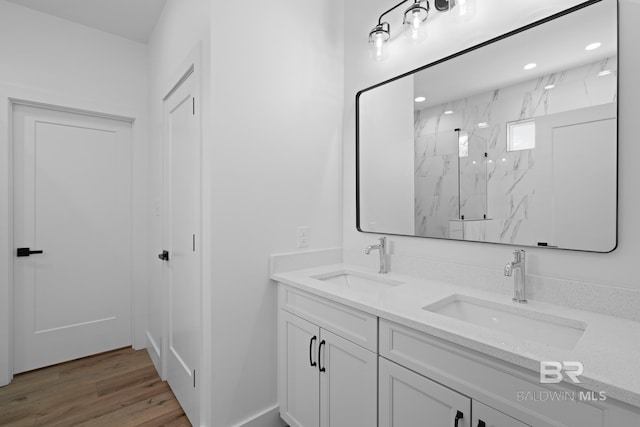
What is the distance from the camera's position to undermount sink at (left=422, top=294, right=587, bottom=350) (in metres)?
1.08

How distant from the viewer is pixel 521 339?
2.95 ft

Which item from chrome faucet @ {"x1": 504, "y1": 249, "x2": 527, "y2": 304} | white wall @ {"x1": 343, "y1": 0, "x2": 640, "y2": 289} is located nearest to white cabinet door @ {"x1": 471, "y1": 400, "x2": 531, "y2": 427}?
chrome faucet @ {"x1": 504, "y1": 249, "x2": 527, "y2": 304}

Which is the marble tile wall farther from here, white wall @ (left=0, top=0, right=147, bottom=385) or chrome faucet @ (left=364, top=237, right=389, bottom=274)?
white wall @ (left=0, top=0, right=147, bottom=385)

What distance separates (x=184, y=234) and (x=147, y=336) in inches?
58.0

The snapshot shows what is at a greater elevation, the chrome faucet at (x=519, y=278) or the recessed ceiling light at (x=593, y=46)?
the recessed ceiling light at (x=593, y=46)

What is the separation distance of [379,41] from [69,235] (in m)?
2.81

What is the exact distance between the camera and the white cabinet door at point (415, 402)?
962 mm

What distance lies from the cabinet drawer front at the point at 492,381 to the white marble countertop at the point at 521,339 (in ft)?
0.15

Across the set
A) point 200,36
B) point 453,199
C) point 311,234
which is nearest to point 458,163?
point 453,199

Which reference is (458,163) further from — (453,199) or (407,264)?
(407,264)

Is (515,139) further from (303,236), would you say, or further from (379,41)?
(303,236)

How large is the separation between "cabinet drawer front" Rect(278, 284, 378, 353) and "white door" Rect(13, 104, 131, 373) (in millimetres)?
1949

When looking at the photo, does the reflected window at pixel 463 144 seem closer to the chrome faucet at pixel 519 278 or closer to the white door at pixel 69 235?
the chrome faucet at pixel 519 278

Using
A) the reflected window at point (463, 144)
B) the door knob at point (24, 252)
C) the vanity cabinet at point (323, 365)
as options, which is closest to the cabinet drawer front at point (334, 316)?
the vanity cabinet at point (323, 365)
